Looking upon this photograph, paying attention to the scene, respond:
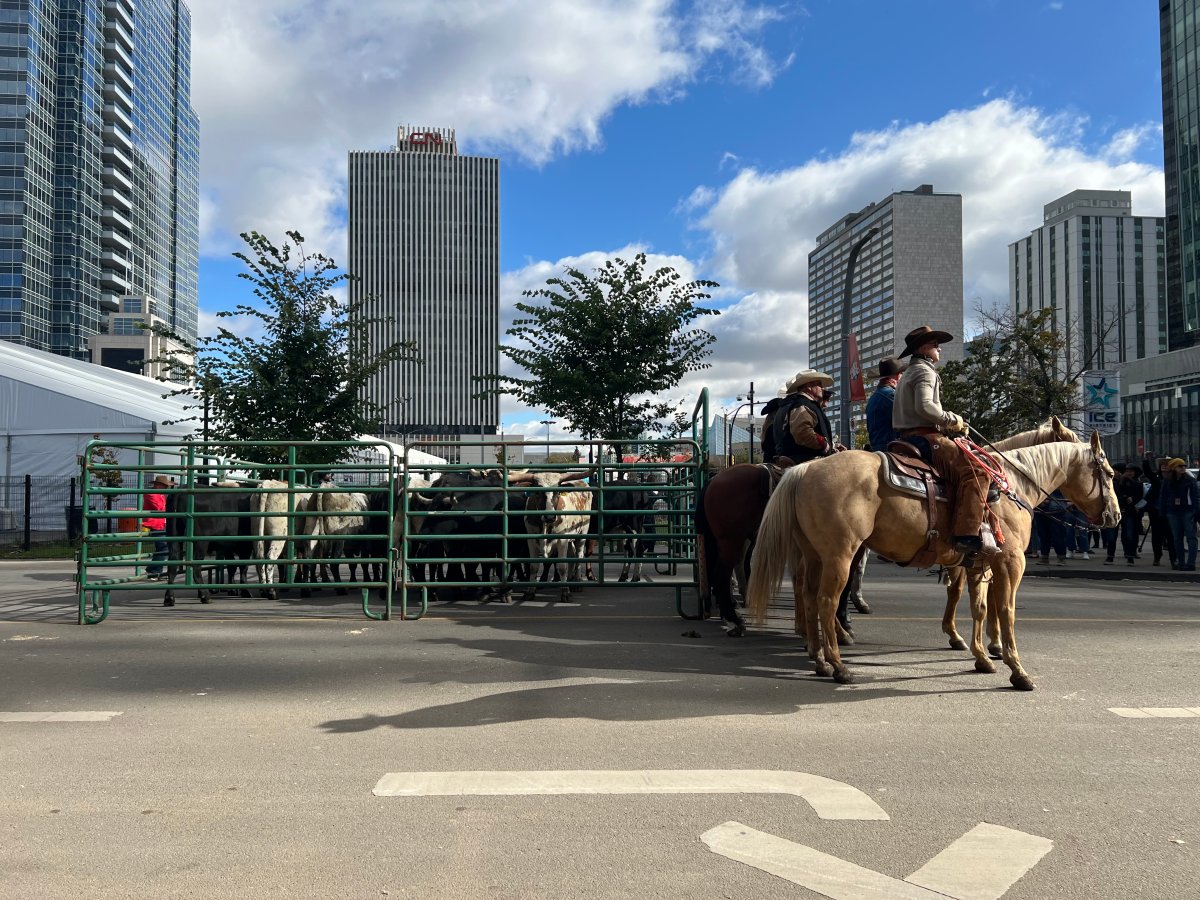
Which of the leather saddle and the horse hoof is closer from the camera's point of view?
the horse hoof

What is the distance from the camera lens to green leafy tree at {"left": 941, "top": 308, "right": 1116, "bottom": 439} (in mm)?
27547

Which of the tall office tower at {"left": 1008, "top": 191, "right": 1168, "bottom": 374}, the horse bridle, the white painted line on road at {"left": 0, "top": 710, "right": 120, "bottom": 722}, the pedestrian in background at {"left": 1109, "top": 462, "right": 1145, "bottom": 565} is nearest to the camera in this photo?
the white painted line on road at {"left": 0, "top": 710, "right": 120, "bottom": 722}

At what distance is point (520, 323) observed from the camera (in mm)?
22234

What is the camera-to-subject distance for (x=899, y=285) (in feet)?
337

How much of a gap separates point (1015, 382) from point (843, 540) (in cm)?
2437

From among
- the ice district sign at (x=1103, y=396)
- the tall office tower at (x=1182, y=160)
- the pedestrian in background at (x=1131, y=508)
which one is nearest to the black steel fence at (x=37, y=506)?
the ice district sign at (x=1103, y=396)

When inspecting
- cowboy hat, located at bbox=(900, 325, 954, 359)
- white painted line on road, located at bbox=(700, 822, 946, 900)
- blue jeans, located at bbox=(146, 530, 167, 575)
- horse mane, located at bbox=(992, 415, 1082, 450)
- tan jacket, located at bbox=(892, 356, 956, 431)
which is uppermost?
cowboy hat, located at bbox=(900, 325, 954, 359)

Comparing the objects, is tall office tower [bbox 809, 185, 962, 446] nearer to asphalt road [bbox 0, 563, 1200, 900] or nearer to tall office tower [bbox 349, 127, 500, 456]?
tall office tower [bbox 349, 127, 500, 456]

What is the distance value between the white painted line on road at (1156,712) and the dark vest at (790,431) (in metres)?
3.46

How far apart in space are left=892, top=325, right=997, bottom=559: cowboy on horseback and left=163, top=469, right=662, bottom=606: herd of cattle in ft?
10.6

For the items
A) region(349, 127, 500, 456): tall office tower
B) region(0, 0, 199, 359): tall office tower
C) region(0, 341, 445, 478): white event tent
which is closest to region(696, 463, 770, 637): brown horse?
region(0, 341, 445, 478): white event tent

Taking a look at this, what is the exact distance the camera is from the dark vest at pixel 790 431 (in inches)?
349

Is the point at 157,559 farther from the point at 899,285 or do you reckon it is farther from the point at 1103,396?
the point at 899,285

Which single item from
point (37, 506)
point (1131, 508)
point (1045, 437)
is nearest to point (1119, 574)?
point (1131, 508)
